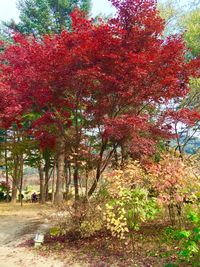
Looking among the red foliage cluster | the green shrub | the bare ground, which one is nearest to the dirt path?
the bare ground

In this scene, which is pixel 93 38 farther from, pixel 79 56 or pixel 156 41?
pixel 156 41

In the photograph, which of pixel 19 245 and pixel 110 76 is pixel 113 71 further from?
pixel 19 245

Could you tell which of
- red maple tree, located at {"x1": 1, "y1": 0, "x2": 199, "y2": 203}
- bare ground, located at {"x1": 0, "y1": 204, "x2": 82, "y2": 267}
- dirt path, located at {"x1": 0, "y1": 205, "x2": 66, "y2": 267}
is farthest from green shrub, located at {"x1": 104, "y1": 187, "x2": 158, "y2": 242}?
red maple tree, located at {"x1": 1, "y1": 0, "x2": 199, "y2": 203}

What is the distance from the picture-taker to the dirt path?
17.3 feet

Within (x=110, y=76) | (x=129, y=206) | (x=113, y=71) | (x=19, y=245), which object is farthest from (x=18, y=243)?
(x=113, y=71)

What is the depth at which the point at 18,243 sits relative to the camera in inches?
257

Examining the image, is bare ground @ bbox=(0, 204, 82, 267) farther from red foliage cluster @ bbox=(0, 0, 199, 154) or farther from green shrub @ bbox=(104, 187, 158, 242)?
red foliage cluster @ bbox=(0, 0, 199, 154)

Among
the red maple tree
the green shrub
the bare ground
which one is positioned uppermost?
the red maple tree

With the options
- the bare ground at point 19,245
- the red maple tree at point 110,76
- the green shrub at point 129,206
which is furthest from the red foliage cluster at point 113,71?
the bare ground at point 19,245

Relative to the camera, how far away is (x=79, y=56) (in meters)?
6.35

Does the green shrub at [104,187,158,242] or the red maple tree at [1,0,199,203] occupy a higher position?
the red maple tree at [1,0,199,203]

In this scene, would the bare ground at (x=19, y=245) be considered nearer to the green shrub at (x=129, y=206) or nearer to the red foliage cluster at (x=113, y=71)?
the green shrub at (x=129, y=206)

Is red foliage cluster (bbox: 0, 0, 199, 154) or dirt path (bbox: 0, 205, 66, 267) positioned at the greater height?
red foliage cluster (bbox: 0, 0, 199, 154)

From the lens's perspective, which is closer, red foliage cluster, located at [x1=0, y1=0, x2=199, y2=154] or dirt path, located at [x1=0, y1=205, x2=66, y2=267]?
dirt path, located at [x1=0, y1=205, x2=66, y2=267]
